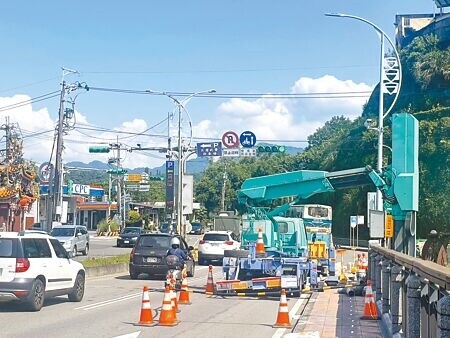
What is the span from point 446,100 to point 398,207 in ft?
183

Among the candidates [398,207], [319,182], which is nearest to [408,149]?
[398,207]

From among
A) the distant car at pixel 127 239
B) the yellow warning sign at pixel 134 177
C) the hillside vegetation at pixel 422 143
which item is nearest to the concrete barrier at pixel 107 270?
the distant car at pixel 127 239

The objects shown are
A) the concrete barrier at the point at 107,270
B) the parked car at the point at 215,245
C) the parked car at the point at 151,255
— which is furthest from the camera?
the parked car at the point at 215,245

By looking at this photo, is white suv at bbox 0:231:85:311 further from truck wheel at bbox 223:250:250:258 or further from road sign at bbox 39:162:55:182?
road sign at bbox 39:162:55:182

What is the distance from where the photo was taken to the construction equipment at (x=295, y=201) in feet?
56.0

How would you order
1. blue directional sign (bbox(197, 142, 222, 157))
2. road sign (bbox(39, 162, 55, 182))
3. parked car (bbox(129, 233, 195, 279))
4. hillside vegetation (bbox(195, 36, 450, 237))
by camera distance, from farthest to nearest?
hillside vegetation (bbox(195, 36, 450, 237)) < road sign (bbox(39, 162, 55, 182)) < blue directional sign (bbox(197, 142, 222, 157)) < parked car (bbox(129, 233, 195, 279))

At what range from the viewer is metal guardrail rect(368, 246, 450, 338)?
621 centimetres

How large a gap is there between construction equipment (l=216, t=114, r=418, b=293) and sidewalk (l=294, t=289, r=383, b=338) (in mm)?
1167

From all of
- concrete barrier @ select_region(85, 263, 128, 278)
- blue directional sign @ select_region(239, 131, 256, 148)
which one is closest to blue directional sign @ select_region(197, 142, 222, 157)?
blue directional sign @ select_region(239, 131, 256, 148)

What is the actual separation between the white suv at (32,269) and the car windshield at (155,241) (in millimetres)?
8275

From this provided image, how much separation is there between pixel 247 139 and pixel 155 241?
626 inches

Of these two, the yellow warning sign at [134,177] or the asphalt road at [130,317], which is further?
the yellow warning sign at [134,177]

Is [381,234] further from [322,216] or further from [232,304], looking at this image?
[322,216]

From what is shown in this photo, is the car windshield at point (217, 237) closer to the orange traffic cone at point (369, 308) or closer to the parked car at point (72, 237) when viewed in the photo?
the parked car at point (72, 237)
